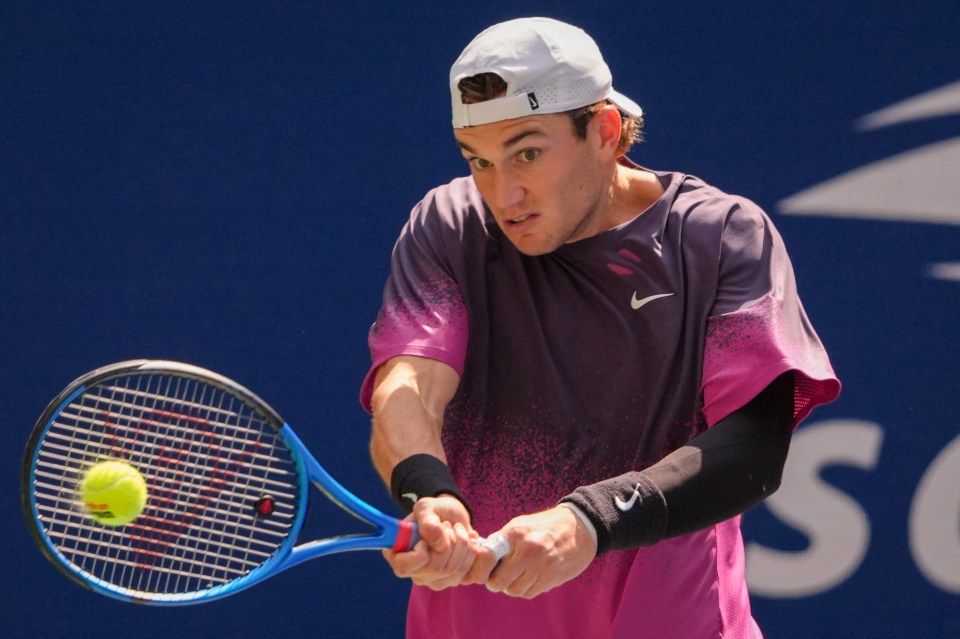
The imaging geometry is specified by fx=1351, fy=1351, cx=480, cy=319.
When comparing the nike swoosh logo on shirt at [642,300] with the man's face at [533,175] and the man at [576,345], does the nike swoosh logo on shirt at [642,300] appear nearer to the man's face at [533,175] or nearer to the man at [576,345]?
the man at [576,345]

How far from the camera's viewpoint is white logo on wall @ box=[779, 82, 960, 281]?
375 cm

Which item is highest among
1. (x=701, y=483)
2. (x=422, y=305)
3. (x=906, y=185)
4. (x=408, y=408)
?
(x=422, y=305)

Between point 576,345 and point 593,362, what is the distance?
0.04m

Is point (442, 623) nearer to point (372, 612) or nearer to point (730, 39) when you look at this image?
point (372, 612)

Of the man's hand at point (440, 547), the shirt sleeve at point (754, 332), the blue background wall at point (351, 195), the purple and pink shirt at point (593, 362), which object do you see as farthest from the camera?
the blue background wall at point (351, 195)

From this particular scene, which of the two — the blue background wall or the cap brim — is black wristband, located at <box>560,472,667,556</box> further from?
the blue background wall

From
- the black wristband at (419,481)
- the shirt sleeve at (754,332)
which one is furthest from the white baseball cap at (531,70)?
A: the black wristband at (419,481)

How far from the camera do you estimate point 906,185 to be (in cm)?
378

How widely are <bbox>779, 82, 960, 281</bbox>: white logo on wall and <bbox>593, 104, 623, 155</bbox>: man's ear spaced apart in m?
1.36

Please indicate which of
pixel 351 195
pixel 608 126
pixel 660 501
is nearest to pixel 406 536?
pixel 660 501

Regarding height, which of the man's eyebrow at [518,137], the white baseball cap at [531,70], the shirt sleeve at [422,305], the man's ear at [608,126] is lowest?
the shirt sleeve at [422,305]

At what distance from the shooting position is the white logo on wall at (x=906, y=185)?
12.3 feet

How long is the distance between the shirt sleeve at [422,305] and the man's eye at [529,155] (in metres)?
0.21

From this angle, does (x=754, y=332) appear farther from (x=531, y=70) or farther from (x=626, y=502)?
(x=531, y=70)
